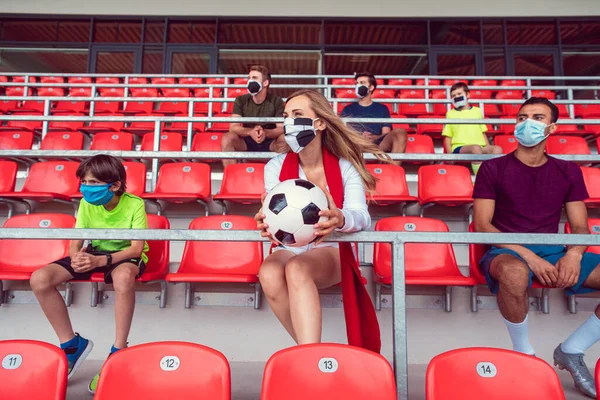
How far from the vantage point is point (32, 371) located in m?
1.16

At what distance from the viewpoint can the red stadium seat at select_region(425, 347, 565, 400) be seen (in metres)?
1.10

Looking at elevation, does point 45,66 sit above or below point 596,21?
below

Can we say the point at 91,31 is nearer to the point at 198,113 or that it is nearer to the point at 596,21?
the point at 198,113

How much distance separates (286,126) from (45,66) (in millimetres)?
9153

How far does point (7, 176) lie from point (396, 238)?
9.68ft

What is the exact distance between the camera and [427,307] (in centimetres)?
A: 243

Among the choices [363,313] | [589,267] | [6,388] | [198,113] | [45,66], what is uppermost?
[45,66]

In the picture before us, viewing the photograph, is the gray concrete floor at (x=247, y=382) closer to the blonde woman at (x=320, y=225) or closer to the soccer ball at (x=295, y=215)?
the blonde woman at (x=320, y=225)

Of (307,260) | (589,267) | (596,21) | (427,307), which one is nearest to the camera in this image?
(307,260)

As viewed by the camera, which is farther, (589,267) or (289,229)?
(589,267)

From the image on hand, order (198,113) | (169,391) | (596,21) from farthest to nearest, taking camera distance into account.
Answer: (596,21)
(198,113)
(169,391)

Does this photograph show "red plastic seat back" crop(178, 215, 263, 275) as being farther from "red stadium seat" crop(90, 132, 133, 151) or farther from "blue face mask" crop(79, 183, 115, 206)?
"red stadium seat" crop(90, 132, 133, 151)

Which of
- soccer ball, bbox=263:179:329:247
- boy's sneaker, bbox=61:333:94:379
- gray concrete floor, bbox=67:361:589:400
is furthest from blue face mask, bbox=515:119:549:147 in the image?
boy's sneaker, bbox=61:333:94:379

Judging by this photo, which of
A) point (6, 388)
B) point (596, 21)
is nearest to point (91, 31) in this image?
point (6, 388)
